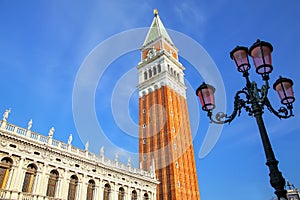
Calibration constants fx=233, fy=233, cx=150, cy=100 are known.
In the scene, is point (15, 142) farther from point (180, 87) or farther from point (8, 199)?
point (180, 87)

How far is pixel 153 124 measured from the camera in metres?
44.6

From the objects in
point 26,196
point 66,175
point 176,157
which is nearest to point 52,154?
point 66,175

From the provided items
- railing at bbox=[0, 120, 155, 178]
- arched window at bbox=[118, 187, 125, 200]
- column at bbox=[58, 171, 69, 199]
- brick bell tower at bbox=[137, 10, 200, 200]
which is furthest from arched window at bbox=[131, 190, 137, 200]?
column at bbox=[58, 171, 69, 199]

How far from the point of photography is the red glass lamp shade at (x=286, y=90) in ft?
23.2

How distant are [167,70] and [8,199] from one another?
125 feet

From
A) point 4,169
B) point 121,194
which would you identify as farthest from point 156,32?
point 4,169

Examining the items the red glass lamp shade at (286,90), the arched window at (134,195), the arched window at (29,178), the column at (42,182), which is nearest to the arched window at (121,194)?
the arched window at (134,195)

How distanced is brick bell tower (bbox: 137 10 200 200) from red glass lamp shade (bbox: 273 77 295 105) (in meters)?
29.7

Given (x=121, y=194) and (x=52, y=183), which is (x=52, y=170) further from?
(x=121, y=194)

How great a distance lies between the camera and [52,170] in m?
21.1

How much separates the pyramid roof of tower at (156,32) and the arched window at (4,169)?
45.1 m

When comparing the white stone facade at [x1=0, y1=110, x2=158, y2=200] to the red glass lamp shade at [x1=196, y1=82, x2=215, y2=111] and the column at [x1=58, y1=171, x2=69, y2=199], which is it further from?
the red glass lamp shade at [x1=196, y1=82, x2=215, y2=111]

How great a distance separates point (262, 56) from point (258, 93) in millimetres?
1172

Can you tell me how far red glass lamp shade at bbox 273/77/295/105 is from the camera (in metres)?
7.07
